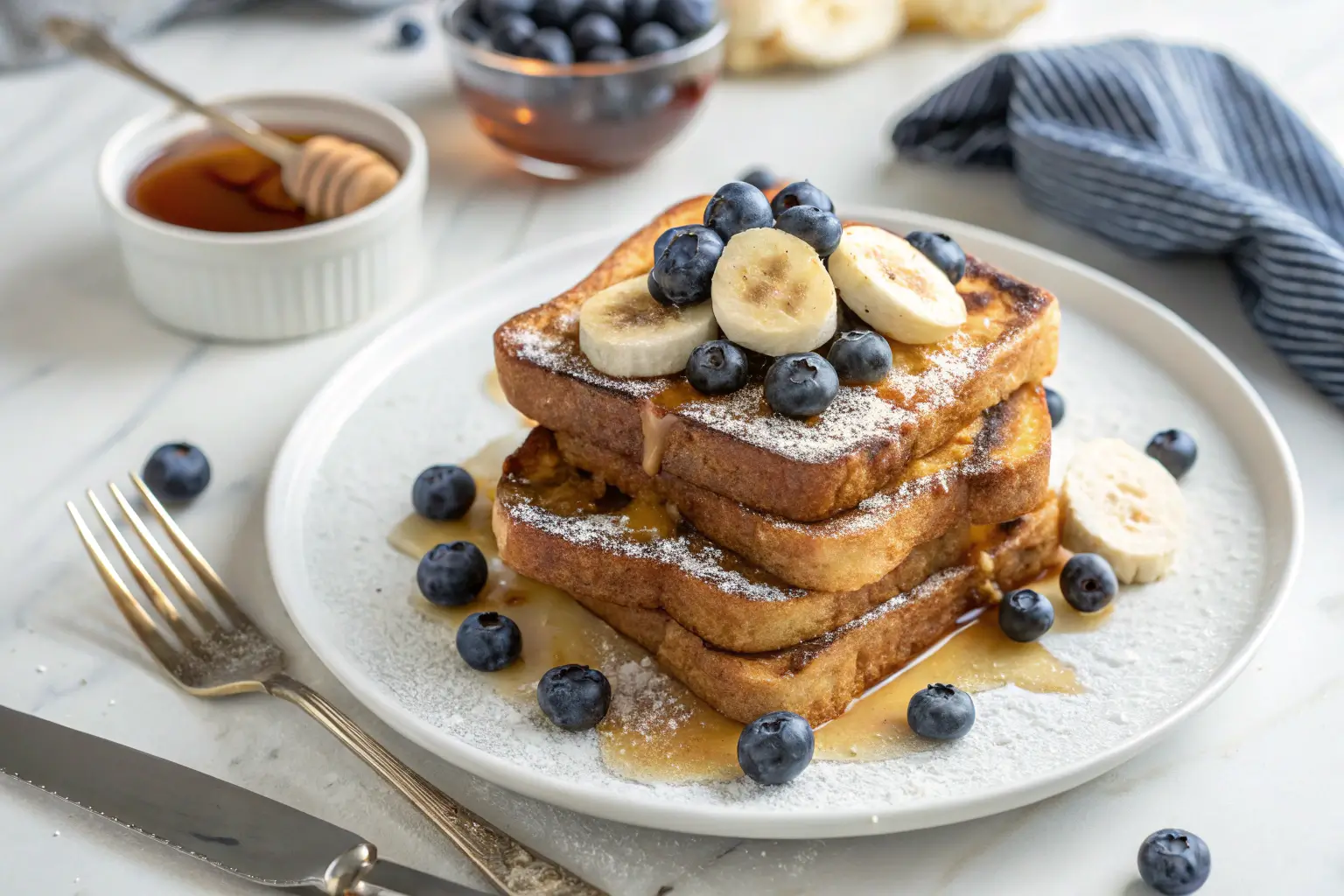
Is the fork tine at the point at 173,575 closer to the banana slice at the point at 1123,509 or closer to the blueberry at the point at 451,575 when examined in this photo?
the blueberry at the point at 451,575

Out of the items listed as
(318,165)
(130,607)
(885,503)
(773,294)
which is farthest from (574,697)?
(318,165)

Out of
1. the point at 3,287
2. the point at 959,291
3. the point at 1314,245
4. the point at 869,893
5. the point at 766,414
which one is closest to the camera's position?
the point at 869,893

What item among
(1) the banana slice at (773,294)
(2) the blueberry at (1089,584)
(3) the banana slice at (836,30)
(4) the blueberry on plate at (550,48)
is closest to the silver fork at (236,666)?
(1) the banana slice at (773,294)

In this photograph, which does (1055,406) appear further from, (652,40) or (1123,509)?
(652,40)

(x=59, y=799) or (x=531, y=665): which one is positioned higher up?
(x=531, y=665)

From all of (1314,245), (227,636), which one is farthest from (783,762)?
(1314,245)

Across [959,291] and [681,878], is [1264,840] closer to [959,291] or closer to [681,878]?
[681,878]
